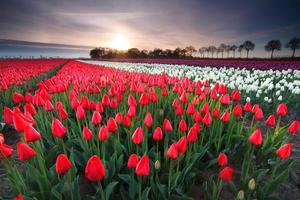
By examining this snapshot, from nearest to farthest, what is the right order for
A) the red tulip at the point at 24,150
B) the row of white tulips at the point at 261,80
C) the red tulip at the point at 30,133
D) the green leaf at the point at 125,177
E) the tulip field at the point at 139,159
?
the red tulip at the point at 24,150 < the red tulip at the point at 30,133 < the tulip field at the point at 139,159 < the green leaf at the point at 125,177 < the row of white tulips at the point at 261,80

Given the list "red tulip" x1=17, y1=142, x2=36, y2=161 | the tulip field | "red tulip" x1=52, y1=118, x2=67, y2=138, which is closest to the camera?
"red tulip" x1=17, y1=142, x2=36, y2=161

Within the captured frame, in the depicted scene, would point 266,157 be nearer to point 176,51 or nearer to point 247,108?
point 247,108

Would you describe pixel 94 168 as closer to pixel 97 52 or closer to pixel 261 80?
pixel 261 80

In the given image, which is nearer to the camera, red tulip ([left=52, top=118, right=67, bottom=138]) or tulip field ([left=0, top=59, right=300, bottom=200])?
tulip field ([left=0, top=59, right=300, bottom=200])

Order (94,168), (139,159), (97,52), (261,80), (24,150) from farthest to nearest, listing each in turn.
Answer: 1. (97,52)
2. (261,80)
3. (139,159)
4. (24,150)
5. (94,168)

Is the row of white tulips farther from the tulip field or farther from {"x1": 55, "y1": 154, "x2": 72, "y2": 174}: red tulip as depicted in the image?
{"x1": 55, "y1": 154, "x2": 72, "y2": 174}: red tulip

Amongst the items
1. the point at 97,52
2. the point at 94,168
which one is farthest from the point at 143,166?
the point at 97,52

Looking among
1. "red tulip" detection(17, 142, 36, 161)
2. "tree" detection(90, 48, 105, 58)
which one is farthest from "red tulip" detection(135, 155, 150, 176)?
"tree" detection(90, 48, 105, 58)

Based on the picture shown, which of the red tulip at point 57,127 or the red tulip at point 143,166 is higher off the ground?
the red tulip at point 57,127

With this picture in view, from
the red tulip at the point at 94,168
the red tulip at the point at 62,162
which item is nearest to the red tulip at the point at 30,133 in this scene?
the red tulip at the point at 62,162

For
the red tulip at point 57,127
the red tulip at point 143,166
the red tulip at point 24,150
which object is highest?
the red tulip at point 57,127

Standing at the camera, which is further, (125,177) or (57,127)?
(125,177)

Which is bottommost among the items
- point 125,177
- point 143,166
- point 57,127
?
point 125,177

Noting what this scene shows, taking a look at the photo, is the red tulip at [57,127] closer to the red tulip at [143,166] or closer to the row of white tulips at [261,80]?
the red tulip at [143,166]
